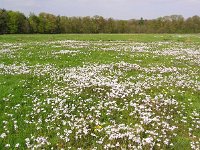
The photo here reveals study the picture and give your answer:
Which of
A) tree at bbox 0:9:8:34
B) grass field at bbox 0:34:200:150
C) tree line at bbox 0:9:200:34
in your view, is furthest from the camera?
tree line at bbox 0:9:200:34

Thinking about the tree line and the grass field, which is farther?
the tree line

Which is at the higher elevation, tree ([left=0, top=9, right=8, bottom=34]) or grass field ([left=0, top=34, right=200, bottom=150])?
tree ([left=0, top=9, right=8, bottom=34])

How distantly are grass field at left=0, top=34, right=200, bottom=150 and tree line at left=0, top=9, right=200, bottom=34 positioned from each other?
7691 centimetres

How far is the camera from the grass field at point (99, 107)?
33.2 feet

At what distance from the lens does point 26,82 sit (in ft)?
54.7

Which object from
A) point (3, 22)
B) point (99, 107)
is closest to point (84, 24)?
point (3, 22)

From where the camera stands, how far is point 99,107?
41.2 feet

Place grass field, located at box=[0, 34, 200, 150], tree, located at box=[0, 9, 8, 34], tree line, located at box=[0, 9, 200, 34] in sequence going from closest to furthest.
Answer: grass field, located at box=[0, 34, 200, 150]
tree, located at box=[0, 9, 8, 34]
tree line, located at box=[0, 9, 200, 34]

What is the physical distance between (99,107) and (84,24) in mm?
102620

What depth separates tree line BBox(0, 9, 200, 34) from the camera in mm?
94688

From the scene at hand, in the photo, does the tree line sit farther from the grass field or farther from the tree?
the grass field

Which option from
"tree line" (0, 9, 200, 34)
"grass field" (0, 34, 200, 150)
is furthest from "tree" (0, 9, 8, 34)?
"grass field" (0, 34, 200, 150)

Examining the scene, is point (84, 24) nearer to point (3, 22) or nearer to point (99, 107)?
point (3, 22)

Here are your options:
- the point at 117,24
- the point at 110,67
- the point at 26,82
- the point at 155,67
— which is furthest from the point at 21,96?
the point at 117,24
